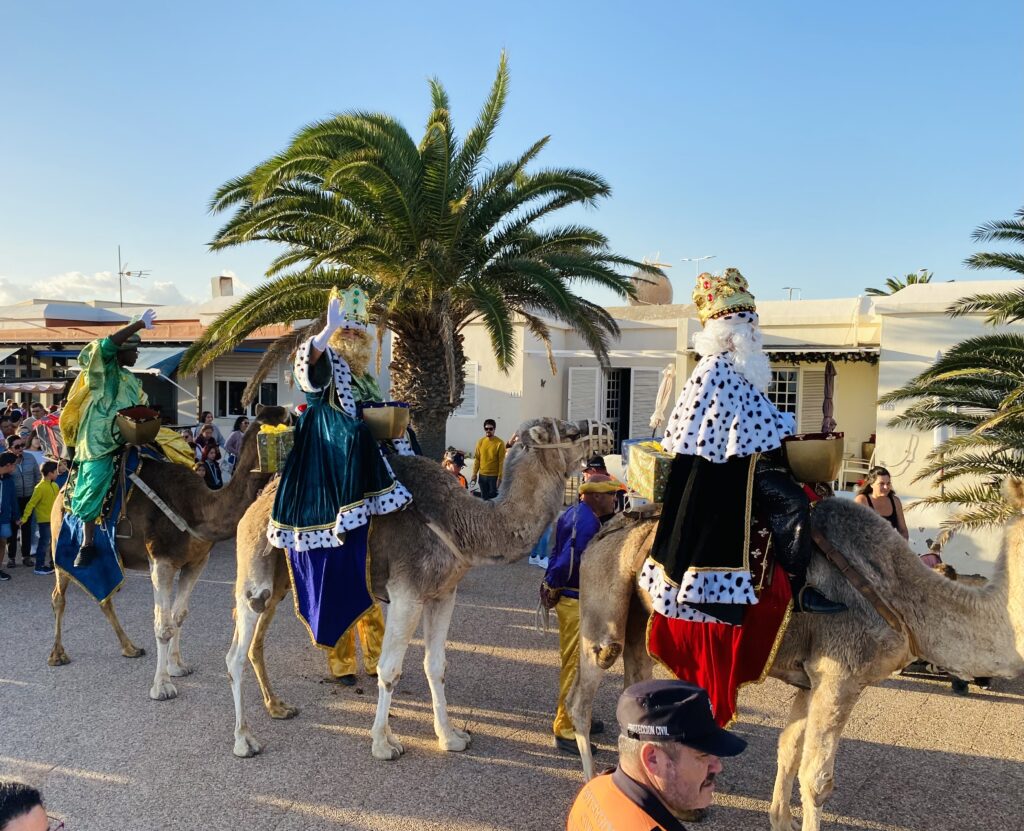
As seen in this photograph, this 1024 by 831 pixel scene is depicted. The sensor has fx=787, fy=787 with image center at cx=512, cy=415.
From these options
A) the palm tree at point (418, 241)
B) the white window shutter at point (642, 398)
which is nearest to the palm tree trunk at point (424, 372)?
the palm tree at point (418, 241)

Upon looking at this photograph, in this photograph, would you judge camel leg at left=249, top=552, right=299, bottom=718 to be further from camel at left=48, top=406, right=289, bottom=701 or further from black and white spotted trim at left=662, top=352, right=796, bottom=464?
black and white spotted trim at left=662, top=352, right=796, bottom=464

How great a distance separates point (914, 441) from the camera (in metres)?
12.8

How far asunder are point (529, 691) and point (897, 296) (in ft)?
36.5

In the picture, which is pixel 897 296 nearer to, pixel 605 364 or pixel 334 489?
pixel 605 364

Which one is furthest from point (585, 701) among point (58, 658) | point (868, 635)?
point (58, 658)

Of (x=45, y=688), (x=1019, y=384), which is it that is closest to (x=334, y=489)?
(x=45, y=688)

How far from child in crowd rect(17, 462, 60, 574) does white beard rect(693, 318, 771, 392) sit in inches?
366

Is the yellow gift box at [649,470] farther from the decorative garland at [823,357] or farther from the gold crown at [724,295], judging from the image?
the decorative garland at [823,357]

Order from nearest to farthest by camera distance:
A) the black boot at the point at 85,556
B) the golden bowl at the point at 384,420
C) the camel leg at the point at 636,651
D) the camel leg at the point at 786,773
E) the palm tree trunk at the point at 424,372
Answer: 1. the camel leg at the point at 786,773
2. the camel leg at the point at 636,651
3. the golden bowl at the point at 384,420
4. the black boot at the point at 85,556
5. the palm tree trunk at the point at 424,372

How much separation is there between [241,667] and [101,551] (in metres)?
2.03

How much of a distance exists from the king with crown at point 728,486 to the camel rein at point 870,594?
122 mm

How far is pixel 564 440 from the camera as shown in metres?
4.86

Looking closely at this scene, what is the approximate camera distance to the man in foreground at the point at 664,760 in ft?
6.19

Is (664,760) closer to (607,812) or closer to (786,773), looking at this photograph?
(607,812)
